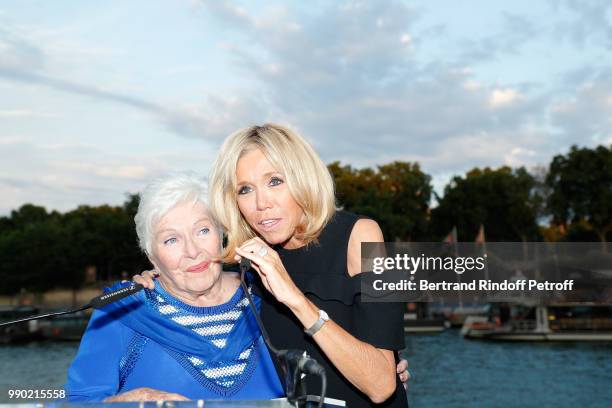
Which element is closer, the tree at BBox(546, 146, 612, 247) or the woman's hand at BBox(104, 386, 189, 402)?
the woman's hand at BBox(104, 386, 189, 402)

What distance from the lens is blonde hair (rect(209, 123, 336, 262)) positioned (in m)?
2.72

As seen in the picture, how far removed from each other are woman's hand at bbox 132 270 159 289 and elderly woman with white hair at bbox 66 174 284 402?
0.04 metres

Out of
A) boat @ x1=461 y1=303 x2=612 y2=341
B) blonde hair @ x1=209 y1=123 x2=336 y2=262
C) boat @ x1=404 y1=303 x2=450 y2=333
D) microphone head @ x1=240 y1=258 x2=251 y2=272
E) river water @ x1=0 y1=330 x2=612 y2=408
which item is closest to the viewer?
microphone head @ x1=240 y1=258 x2=251 y2=272

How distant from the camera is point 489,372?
43750 millimetres

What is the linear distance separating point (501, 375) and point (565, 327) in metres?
14.2

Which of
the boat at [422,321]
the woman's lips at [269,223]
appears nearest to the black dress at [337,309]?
the woman's lips at [269,223]

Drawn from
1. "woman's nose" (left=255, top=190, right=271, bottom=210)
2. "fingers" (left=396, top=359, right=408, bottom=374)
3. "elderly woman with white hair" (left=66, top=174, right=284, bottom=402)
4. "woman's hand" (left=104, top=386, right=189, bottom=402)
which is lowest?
"woman's hand" (left=104, top=386, right=189, bottom=402)

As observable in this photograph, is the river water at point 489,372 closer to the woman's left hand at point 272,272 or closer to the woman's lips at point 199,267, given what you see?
the woman's lips at point 199,267

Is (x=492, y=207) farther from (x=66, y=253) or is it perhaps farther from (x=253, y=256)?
(x=253, y=256)

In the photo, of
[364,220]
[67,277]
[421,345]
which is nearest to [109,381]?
[364,220]

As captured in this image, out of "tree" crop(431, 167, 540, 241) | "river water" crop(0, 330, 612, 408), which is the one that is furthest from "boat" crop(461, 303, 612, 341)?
"tree" crop(431, 167, 540, 241)

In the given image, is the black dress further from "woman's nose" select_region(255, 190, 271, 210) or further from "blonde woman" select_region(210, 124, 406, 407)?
"woman's nose" select_region(255, 190, 271, 210)

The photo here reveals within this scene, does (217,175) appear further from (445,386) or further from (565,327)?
(565,327)

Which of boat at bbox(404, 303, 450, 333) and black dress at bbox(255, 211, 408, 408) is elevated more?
black dress at bbox(255, 211, 408, 408)
